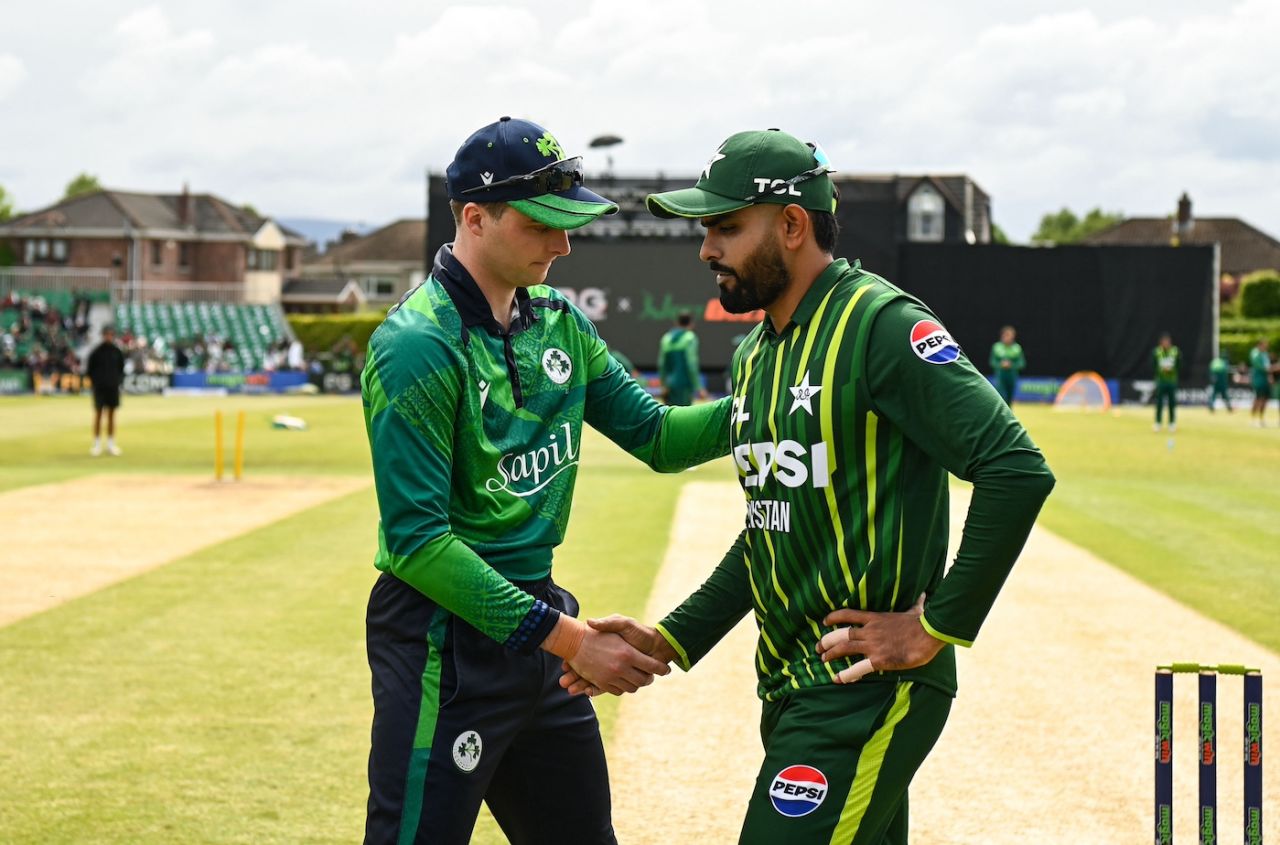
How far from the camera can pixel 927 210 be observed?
53094 millimetres

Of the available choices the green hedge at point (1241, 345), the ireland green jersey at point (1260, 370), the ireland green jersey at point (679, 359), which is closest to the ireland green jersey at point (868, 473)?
the ireland green jersey at point (679, 359)

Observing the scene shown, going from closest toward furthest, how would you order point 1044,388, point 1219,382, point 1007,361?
point 1007,361 → point 1219,382 → point 1044,388

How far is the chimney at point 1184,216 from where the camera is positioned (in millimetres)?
94438

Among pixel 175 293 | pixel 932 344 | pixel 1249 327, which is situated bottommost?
pixel 932 344

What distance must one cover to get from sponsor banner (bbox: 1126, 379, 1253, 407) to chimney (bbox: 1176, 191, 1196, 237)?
1999 inches

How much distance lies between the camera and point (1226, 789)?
6.83 metres

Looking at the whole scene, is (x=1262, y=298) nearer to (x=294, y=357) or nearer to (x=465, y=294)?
(x=294, y=357)

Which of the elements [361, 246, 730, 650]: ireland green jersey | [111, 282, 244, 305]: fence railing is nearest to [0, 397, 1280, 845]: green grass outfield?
[361, 246, 730, 650]: ireland green jersey

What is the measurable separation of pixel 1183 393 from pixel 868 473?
45.4 metres

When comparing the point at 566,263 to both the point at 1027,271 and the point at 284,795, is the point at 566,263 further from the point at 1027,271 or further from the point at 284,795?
the point at 284,795

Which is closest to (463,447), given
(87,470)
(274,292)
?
(87,470)

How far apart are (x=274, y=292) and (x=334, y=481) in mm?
84124

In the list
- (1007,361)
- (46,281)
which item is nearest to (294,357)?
(46,281)

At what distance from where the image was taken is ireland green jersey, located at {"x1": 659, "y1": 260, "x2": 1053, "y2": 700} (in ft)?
10.7
